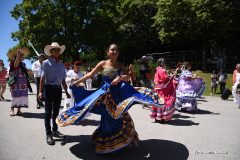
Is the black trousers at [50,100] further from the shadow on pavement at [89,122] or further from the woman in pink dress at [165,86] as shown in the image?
the woman in pink dress at [165,86]

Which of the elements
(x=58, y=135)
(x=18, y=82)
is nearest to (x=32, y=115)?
(x=18, y=82)

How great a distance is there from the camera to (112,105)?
5.40m

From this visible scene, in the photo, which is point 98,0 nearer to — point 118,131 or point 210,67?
point 210,67

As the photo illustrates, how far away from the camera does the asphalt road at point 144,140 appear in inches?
211

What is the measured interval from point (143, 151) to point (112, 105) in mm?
1116

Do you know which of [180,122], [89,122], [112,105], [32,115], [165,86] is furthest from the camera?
[32,115]

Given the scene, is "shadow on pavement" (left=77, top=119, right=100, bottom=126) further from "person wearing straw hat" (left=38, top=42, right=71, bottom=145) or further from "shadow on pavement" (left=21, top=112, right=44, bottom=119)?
"person wearing straw hat" (left=38, top=42, right=71, bottom=145)

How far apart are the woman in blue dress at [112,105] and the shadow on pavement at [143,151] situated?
17 cm

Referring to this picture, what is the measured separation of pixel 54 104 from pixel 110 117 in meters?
1.49

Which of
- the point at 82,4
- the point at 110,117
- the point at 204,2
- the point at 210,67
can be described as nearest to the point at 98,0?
the point at 82,4

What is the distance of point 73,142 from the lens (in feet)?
20.4

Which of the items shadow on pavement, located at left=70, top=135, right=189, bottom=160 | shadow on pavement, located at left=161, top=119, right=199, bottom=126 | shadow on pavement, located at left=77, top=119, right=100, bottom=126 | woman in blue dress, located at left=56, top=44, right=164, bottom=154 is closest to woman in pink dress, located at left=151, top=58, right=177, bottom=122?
shadow on pavement, located at left=161, top=119, right=199, bottom=126

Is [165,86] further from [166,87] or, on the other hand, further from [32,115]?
[32,115]

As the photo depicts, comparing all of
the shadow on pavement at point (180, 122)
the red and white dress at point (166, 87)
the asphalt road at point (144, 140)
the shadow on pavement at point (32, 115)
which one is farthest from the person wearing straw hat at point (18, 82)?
the shadow on pavement at point (180, 122)
